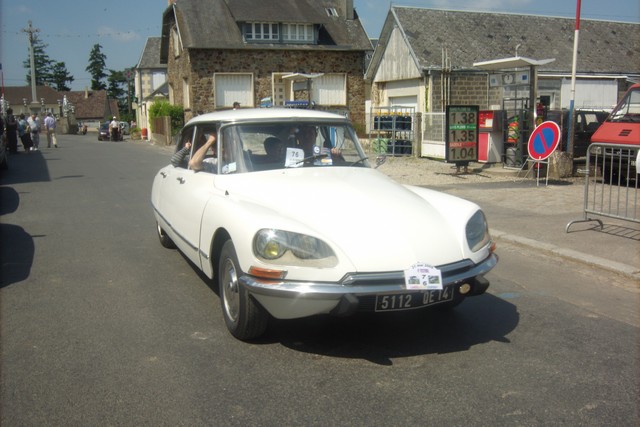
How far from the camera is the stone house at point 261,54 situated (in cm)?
3042

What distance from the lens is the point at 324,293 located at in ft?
12.4

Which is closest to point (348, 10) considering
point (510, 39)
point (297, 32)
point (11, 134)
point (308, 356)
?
point (297, 32)

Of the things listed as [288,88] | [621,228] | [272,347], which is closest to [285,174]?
[272,347]

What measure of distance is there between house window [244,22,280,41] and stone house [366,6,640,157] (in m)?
7.61

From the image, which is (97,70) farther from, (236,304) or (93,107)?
(236,304)

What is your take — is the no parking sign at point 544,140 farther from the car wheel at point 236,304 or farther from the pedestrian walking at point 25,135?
the pedestrian walking at point 25,135

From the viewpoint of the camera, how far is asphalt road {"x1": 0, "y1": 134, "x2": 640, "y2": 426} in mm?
3352

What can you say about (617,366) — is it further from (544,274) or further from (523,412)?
(544,274)

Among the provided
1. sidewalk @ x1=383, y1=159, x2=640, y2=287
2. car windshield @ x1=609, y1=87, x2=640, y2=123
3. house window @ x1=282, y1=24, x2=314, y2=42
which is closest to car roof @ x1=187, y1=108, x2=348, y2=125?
sidewalk @ x1=383, y1=159, x2=640, y2=287

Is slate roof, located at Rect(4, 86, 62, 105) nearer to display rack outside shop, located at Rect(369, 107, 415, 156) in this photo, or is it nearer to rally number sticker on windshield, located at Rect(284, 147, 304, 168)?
display rack outside shop, located at Rect(369, 107, 415, 156)

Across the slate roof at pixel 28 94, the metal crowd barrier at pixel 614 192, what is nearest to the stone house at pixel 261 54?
the metal crowd barrier at pixel 614 192

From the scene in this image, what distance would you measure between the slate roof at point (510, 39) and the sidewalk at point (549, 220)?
33.3 ft

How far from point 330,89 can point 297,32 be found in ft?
11.4

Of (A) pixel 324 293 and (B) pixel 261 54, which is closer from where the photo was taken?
(A) pixel 324 293
